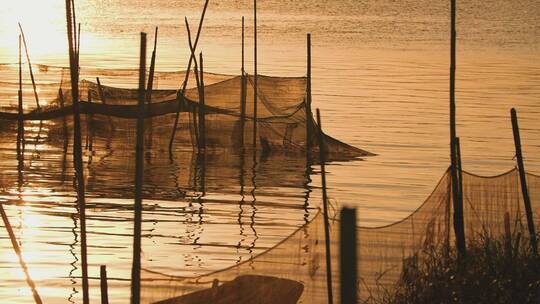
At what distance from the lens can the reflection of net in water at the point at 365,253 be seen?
20.9 ft

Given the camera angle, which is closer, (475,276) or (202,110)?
(475,276)

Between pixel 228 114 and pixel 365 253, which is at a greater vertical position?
pixel 228 114

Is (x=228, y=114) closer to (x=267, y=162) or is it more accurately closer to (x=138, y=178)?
(x=267, y=162)

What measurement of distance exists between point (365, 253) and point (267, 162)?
26.7ft

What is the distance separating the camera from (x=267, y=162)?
15156 millimetres

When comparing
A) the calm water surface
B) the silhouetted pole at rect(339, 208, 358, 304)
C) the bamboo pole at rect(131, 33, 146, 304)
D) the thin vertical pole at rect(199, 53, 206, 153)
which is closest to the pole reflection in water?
the calm water surface

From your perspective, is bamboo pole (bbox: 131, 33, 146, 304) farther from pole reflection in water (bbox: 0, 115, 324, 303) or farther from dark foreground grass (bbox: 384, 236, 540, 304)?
pole reflection in water (bbox: 0, 115, 324, 303)

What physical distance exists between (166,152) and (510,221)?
7914 millimetres

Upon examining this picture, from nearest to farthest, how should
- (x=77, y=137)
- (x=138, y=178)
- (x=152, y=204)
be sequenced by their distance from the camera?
(x=138, y=178)
(x=77, y=137)
(x=152, y=204)

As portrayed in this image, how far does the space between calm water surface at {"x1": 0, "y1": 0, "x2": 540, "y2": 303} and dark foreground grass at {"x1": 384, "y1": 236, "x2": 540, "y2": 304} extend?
7.93 ft

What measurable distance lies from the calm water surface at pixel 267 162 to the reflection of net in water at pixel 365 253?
2064 mm

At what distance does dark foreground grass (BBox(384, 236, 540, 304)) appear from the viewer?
21.0 ft

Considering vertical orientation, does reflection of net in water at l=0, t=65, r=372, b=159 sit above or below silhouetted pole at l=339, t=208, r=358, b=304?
above

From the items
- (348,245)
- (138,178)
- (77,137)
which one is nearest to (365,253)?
(77,137)
